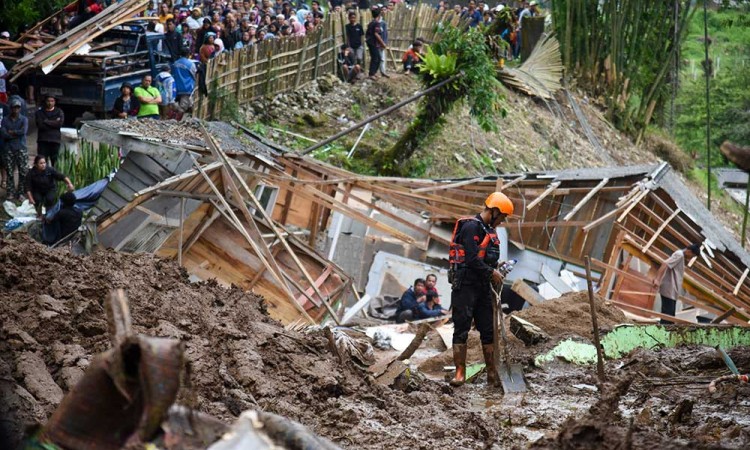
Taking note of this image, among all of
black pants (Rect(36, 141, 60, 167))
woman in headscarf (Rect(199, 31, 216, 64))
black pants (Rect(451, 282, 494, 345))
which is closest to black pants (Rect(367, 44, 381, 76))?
woman in headscarf (Rect(199, 31, 216, 64))

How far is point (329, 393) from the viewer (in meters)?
8.73

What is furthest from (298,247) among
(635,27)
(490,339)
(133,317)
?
(635,27)

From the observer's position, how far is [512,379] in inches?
424

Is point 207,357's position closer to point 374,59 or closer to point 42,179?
point 42,179

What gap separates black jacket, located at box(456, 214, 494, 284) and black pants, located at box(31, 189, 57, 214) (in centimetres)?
839

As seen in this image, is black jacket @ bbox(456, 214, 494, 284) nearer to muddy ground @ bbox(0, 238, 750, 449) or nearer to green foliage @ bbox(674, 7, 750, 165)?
muddy ground @ bbox(0, 238, 750, 449)

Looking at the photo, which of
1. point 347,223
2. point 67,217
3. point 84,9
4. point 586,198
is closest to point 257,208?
point 67,217

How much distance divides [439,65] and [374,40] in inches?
223

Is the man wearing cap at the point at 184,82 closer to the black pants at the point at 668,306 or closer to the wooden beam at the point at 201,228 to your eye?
the wooden beam at the point at 201,228

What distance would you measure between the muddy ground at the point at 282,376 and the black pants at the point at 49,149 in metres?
8.09

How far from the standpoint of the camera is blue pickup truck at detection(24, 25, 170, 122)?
20391 mm

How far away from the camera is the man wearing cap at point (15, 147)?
695 inches

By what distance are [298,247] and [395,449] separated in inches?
315

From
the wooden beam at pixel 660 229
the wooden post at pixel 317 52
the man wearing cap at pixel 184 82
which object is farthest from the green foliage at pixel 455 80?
the wooden beam at pixel 660 229
